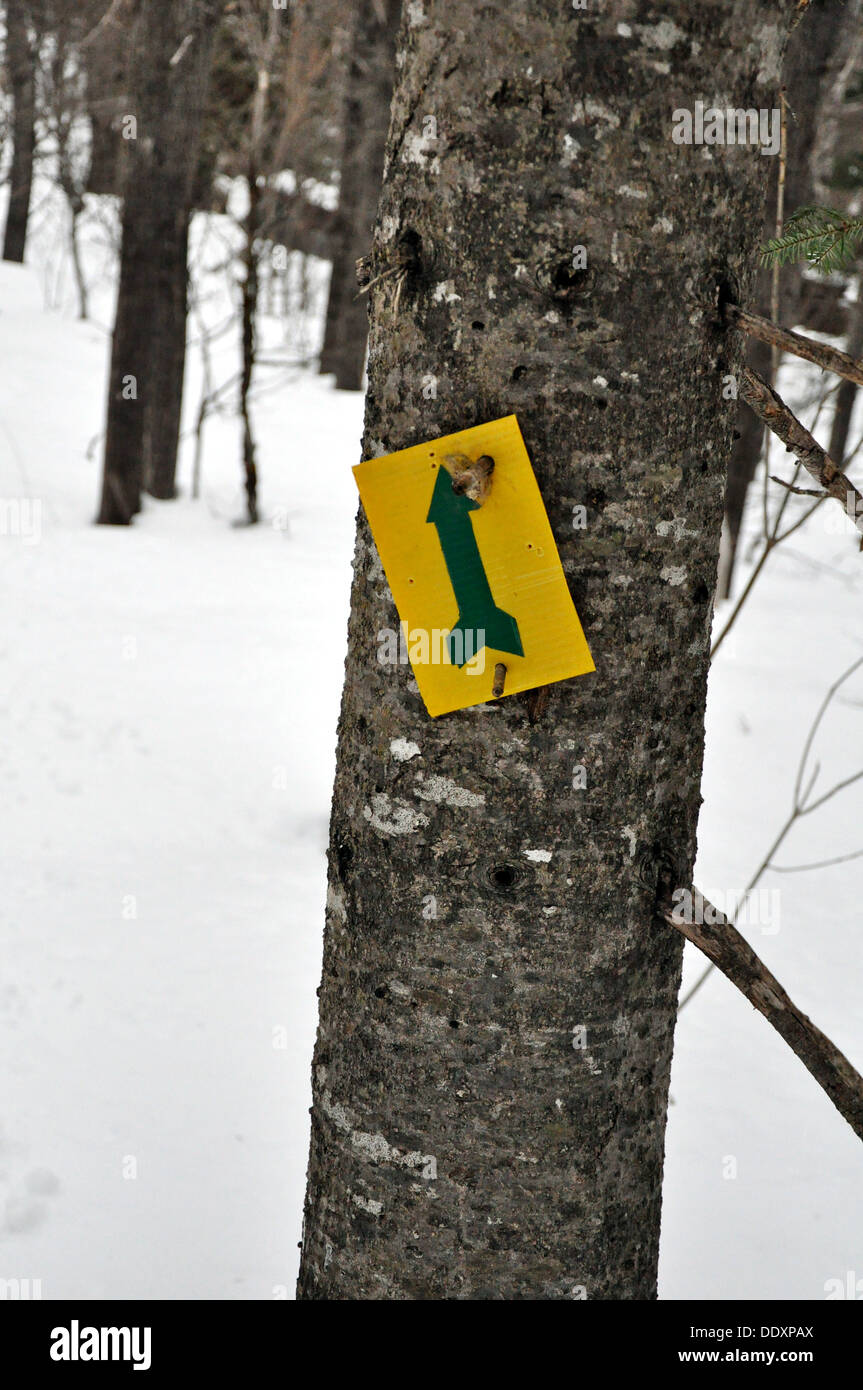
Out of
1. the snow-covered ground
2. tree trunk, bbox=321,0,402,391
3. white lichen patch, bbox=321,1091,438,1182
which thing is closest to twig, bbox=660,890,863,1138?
white lichen patch, bbox=321,1091,438,1182

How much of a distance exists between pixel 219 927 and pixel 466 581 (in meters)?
2.15

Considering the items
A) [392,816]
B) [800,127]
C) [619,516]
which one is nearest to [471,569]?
[619,516]

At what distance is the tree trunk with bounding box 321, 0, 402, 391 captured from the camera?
919 cm

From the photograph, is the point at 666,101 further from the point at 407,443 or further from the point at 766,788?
the point at 766,788

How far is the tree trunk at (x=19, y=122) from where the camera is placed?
10.7 meters

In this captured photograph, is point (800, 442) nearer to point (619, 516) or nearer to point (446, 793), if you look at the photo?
point (619, 516)

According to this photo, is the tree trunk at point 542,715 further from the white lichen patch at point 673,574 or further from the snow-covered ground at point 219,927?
the snow-covered ground at point 219,927

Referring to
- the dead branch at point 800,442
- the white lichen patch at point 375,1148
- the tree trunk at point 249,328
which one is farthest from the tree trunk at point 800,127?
the white lichen patch at point 375,1148

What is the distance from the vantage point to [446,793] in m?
1.08

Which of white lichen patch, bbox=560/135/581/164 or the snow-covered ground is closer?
white lichen patch, bbox=560/135/581/164

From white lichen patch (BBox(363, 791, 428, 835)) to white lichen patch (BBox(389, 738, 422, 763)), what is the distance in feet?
0.14

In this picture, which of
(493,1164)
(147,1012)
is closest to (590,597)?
(493,1164)

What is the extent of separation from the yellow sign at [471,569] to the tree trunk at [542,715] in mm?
24

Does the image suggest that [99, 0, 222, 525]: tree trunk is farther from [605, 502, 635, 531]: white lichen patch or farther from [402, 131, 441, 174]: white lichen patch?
[605, 502, 635, 531]: white lichen patch
